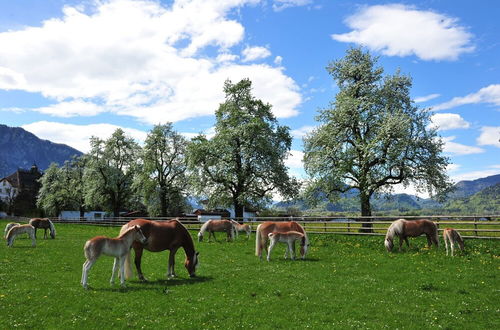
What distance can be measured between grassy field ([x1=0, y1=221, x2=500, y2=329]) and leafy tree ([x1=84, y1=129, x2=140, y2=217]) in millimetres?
41575

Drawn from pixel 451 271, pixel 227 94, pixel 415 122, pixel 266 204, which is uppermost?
pixel 227 94

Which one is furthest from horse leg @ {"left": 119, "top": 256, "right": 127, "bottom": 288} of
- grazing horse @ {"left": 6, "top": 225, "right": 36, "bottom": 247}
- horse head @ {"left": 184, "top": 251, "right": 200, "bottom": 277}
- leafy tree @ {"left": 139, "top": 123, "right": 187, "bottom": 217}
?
leafy tree @ {"left": 139, "top": 123, "right": 187, "bottom": 217}

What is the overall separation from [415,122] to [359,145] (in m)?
5.30

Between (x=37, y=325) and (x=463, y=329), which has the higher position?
(x=37, y=325)

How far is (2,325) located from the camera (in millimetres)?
7617

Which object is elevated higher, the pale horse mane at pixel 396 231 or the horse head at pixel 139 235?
the horse head at pixel 139 235

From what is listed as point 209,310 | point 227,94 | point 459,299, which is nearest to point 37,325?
point 209,310

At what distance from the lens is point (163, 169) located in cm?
5353

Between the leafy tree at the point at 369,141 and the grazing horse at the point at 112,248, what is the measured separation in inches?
842

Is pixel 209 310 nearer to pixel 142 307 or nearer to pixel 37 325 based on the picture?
pixel 142 307

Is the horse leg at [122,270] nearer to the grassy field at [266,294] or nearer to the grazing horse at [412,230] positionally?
the grassy field at [266,294]

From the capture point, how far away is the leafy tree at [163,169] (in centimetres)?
5231

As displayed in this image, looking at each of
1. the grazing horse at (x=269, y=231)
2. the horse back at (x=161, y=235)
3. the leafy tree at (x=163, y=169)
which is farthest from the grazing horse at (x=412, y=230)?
the leafy tree at (x=163, y=169)

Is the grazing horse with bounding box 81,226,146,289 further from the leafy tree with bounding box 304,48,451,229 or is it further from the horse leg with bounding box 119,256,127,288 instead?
the leafy tree with bounding box 304,48,451,229
